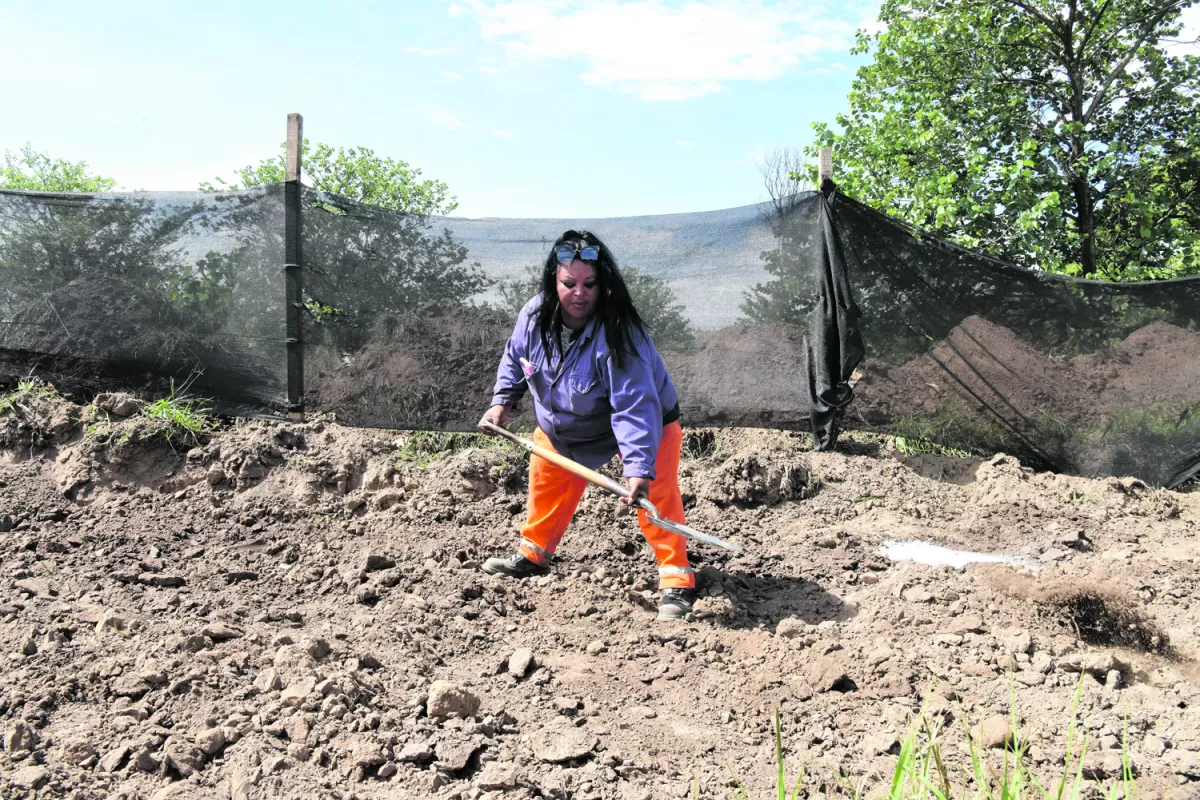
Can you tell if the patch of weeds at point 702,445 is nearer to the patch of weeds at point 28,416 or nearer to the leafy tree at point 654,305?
the leafy tree at point 654,305

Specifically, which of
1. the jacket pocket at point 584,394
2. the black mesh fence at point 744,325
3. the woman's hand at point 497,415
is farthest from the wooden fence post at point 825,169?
the woman's hand at point 497,415

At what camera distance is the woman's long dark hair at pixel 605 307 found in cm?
362

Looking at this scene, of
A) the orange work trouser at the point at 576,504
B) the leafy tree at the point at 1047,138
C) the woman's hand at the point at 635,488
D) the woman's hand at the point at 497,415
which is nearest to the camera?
the woman's hand at the point at 635,488

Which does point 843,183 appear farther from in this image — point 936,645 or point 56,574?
point 56,574

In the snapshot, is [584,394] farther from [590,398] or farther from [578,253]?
[578,253]

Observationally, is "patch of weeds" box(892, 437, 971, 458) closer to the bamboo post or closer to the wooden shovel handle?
the wooden shovel handle

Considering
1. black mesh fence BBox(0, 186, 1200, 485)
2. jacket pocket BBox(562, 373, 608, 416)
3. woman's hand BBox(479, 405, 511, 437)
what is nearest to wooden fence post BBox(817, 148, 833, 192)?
black mesh fence BBox(0, 186, 1200, 485)

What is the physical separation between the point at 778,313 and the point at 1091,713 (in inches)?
125

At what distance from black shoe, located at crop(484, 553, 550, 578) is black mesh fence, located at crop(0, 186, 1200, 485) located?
1536 mm

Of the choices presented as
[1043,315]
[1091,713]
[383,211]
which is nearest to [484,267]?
[383,211]

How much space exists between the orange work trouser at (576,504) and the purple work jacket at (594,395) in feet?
0.42

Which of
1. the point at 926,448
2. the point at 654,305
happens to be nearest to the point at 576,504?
→ the point at 654,305

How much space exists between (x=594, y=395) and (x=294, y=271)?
2776 mm

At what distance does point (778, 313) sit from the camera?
5.50m
